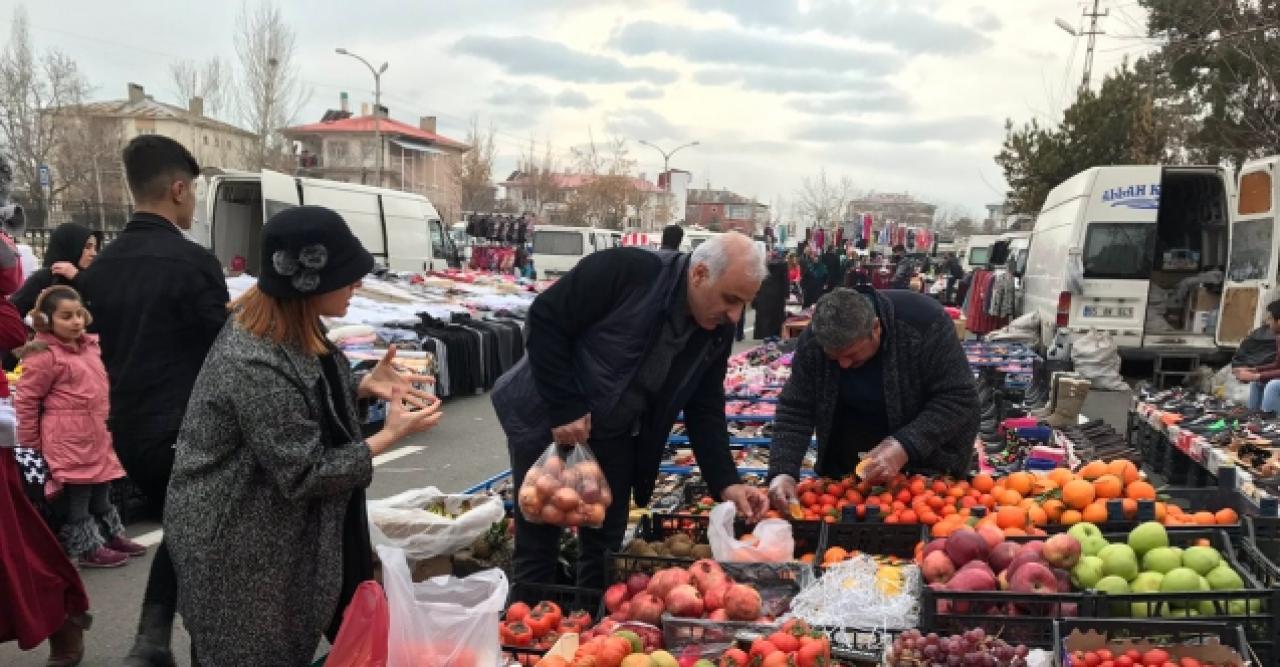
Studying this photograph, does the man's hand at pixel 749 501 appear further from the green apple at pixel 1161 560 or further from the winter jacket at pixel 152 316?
the winter jacket at pixel 152 316

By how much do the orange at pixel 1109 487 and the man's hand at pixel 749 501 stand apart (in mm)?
1241

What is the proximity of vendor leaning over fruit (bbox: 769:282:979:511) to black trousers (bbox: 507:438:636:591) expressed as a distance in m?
0.63

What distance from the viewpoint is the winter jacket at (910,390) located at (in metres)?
3.62

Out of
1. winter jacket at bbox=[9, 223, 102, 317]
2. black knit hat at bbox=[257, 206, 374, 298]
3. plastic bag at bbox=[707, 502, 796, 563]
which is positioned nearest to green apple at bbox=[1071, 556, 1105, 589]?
plastic bag at bbox=[707, 502, 796, 563]

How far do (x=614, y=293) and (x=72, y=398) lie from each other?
367 centimetres

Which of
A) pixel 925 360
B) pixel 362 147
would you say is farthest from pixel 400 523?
pixel 362 147

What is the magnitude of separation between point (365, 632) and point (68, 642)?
7.64 ft

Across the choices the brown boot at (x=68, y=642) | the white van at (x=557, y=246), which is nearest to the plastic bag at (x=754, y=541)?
the brown boot at (x=68, y=642)

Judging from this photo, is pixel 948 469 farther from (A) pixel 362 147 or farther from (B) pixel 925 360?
(A) pixel 362 147

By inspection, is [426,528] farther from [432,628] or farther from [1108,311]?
[1108,311]

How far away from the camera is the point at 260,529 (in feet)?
7.73

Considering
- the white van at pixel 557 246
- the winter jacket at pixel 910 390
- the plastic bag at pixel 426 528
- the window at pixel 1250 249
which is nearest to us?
the winter jacket at pixel 910 390

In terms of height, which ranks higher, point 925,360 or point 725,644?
point 925,360

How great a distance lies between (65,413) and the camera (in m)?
4.95
